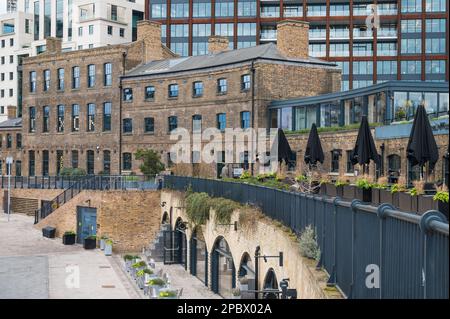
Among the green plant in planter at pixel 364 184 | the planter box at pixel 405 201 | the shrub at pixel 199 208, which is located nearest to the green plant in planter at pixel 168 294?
the shrub at pixel 199 208

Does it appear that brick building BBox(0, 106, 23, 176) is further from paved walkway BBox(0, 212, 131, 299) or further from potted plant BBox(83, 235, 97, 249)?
potted plant BBox(83, 235, 97, 249)

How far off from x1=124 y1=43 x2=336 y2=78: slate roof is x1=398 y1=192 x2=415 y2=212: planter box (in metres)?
28.6

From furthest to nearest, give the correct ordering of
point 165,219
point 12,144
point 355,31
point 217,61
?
point 355,31 → point 12,144 → point 217,61 → point 165,219

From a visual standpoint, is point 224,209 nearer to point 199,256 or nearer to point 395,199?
point 395,199

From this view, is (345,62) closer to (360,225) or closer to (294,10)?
(294,10)

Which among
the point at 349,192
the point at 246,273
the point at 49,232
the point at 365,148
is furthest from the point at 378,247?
the point at 49,232

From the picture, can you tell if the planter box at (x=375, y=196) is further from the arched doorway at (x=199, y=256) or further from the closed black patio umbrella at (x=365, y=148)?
the arched doorway at (x=199, y=256)

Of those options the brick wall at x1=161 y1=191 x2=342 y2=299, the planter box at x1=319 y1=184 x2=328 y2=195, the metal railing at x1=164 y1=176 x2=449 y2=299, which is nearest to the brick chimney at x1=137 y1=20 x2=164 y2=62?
the brick wall at x1=161 y1=191 x2=342 y2=299

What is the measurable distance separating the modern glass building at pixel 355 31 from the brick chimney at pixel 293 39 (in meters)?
30.4

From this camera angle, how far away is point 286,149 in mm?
27859

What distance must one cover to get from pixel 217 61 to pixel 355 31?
3484cm

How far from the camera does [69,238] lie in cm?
3862
